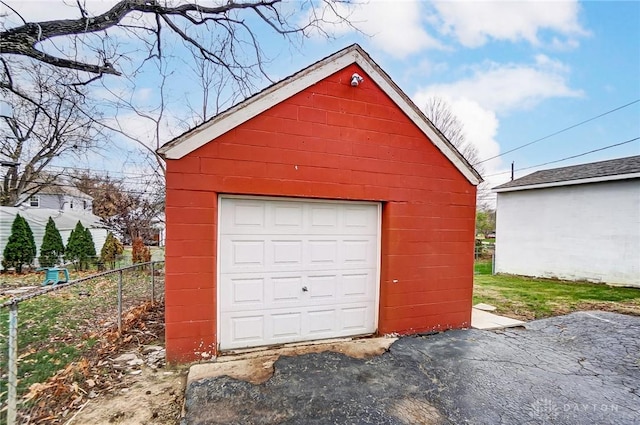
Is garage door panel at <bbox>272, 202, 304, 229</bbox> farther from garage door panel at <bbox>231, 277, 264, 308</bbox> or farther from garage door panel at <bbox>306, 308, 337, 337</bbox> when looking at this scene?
garage door panel at <bbox>306, 308, 337, 337</bbox>

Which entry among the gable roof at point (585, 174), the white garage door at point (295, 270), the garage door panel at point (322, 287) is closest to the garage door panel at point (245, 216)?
the white garage door at point (295, 270)

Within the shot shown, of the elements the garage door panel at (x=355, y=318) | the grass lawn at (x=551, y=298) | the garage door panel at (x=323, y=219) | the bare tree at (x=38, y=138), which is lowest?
the grass lawn at (x=551, y=298)

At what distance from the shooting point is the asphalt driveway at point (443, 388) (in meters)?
2.88

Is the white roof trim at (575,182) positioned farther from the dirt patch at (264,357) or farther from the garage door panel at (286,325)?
the garage door panel at (286,325)

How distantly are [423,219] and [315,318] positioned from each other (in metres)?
2.48

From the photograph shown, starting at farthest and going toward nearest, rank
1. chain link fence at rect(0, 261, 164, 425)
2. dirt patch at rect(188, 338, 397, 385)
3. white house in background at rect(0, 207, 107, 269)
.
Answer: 1. white house in background at rect(0, 207, 107, 269)
2. dirt patch at rect(188, 338, 397, 385)
3. chain link fence at rect(0, 261, 164, 425)

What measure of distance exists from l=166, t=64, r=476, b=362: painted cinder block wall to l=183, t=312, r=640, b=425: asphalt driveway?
2.46ft

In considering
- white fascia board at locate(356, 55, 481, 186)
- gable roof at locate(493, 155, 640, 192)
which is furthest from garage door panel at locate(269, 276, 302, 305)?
gable roof at locate(493, 155, 640, 192)

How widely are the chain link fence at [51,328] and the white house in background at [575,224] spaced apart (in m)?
14.2

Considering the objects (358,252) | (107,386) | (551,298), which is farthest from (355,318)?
(551,298)

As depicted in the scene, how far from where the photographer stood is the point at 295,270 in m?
4.65

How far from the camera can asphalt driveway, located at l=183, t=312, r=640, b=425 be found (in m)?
2.88

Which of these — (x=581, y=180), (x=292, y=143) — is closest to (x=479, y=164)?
(x=581, y=180)

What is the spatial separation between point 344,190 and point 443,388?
288cm
